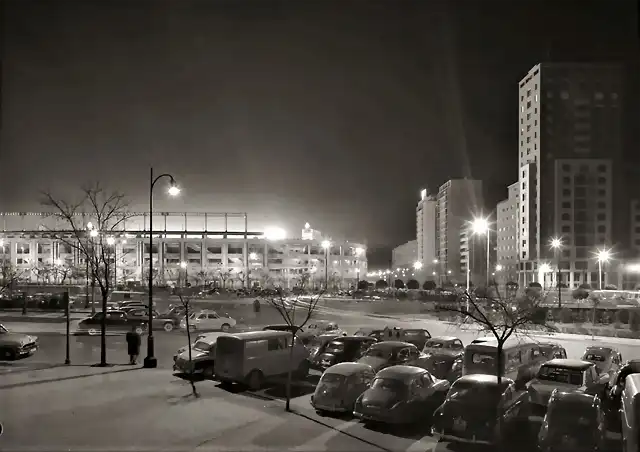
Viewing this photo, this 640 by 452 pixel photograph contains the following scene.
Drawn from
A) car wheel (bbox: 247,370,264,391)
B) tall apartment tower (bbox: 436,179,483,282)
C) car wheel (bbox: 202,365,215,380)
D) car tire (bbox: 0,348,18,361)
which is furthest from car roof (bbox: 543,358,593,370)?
tall apartment tower (bbox: 436,179,483,282)

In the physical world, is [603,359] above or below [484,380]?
below

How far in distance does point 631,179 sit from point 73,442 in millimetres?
107261

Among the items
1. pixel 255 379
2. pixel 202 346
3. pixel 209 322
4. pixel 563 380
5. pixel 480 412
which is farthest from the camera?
pixel 209 322

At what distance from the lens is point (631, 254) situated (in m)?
94.1

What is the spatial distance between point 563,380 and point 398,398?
5.59 m

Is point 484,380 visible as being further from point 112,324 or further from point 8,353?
point 112,324

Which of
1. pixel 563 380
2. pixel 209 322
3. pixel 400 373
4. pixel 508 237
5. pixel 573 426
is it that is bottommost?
pixel 209 322

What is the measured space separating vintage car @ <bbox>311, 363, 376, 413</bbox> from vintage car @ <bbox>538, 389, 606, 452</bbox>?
190 inches

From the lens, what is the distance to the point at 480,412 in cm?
1190

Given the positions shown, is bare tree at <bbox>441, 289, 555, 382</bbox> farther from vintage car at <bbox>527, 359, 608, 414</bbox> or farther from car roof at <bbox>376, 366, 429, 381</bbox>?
car roof at <bbox>376, 366, 429, 381</bbox>

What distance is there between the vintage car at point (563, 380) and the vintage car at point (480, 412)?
1.94 meters

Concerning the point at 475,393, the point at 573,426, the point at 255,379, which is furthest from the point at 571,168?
the point at 573,426

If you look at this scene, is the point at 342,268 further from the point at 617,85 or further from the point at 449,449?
the point at 449,449

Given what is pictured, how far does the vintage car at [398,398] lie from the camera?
519 inches
